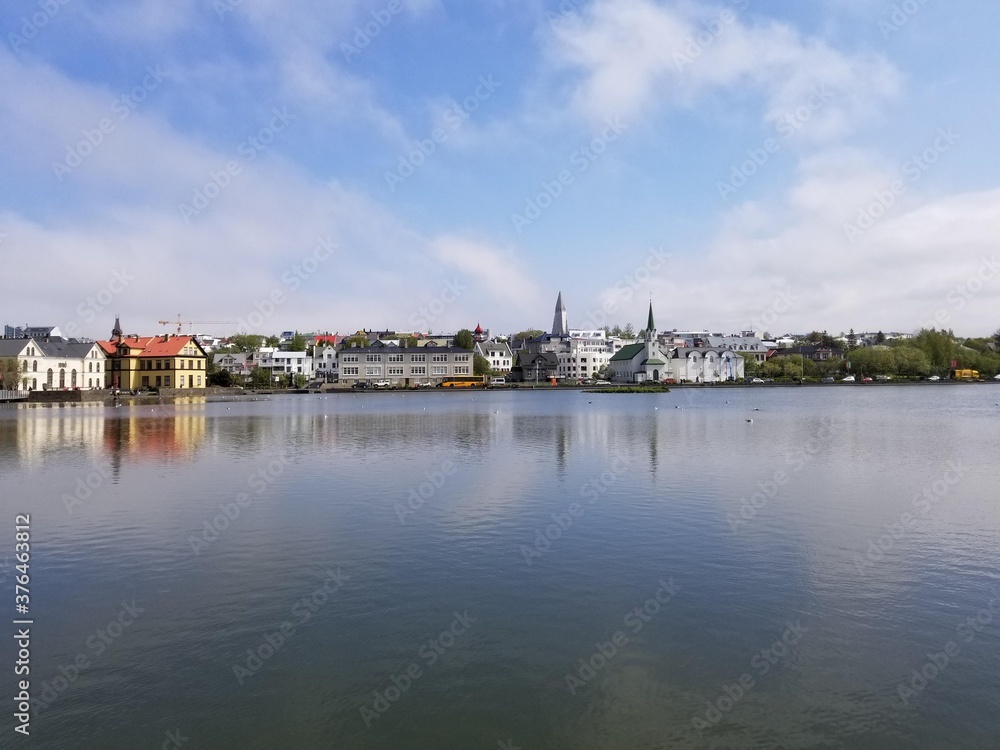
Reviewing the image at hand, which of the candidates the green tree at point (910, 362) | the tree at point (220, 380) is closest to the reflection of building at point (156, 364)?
the tree at point (220, 380)

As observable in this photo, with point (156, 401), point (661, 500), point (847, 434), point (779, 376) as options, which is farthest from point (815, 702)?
point (779, 376)

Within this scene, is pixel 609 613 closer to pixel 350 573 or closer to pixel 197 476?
pixel 350 573

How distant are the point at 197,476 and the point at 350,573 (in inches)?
547

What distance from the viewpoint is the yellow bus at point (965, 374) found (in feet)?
480

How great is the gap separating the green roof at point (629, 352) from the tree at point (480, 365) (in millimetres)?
30993

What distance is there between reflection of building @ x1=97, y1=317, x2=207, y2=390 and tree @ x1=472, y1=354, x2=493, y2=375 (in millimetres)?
55857

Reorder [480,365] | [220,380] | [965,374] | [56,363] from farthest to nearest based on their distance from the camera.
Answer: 1. [965,374]
2. [480,365]
3. [220,380]
4. [56,363]

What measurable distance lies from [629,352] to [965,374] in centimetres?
6938

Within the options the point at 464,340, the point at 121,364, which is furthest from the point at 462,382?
the point at 121,364

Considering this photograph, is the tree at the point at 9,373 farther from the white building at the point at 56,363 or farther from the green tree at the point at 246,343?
the green tree at the point at 246,343

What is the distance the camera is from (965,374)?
148875 millimetres

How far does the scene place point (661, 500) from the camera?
1897 cm

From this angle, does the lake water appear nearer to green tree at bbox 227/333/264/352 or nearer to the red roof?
the red roof

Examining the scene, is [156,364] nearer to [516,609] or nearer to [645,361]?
[645,361]
